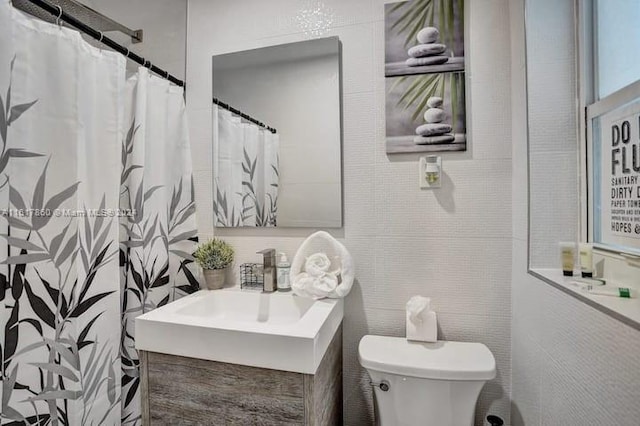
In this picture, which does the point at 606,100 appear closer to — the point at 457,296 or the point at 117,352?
the point at 457,296

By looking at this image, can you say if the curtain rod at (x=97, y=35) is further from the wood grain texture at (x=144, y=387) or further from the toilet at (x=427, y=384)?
the toilet at (x=427, y=384)

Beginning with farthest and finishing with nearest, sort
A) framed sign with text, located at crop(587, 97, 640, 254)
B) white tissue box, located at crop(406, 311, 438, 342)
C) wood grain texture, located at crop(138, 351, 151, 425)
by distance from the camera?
white tissue box, located at crop(406, 311, 438, 342), wood grain texture, located at crop(138, 351, 151, 425), framed sign with text, located at crop(587, 97, 640, 254)

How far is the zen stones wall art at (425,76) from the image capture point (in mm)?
1223

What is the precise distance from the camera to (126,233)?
1259mm

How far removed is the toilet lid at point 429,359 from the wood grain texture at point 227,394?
19cm

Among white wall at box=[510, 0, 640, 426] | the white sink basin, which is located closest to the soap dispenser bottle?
the white sink basin

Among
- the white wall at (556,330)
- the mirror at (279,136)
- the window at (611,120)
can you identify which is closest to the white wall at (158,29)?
the mirror at (279,136)

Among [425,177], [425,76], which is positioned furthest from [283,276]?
[425,76]

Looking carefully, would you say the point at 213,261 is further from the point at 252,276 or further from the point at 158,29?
the point at 158,29

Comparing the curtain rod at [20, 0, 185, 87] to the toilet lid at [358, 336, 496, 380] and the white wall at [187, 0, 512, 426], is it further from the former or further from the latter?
the toilet lid at [358, 336, 496, 380]

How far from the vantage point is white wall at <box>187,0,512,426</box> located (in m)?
1.20

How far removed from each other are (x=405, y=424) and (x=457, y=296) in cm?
51

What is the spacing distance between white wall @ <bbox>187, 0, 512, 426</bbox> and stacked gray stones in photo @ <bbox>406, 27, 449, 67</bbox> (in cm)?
12

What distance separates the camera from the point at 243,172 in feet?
4.88
